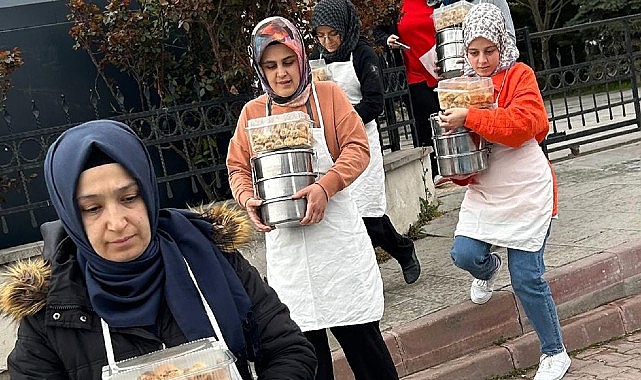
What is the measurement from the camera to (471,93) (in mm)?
4004

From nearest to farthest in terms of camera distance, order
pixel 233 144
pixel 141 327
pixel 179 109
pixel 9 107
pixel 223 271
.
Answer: pixel 141 327 → pixel 223 271 → pixel 233 144 → pixel 179 109 → pixel 9 107

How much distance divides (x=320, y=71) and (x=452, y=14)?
4.55 ft

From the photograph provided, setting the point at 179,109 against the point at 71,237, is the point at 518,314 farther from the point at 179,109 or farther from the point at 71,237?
the point at 71,237

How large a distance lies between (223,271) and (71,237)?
44cm

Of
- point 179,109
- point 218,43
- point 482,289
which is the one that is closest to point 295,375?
point 482,289

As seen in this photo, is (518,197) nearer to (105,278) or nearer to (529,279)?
(529,279)

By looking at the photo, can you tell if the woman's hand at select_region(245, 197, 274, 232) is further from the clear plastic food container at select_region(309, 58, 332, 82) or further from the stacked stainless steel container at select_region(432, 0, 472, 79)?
the stacked stainless steel container at select_region(432, 0, 472, 79)

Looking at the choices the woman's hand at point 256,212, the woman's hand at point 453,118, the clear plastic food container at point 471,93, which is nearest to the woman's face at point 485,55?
the clear plastic food container at point 471,93

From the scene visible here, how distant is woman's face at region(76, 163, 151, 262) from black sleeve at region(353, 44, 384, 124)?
10.3ft

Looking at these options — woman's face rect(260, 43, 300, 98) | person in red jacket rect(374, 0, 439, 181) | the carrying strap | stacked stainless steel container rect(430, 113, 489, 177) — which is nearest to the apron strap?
the carrying strap

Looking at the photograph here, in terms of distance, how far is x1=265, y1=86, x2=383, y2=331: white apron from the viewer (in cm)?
362

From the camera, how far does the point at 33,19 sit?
6.55 metres

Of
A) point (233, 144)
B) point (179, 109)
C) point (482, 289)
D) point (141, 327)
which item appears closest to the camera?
point (141, 327)

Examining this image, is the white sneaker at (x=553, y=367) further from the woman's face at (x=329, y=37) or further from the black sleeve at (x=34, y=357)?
the black sleeve at (x=34, y=357)
